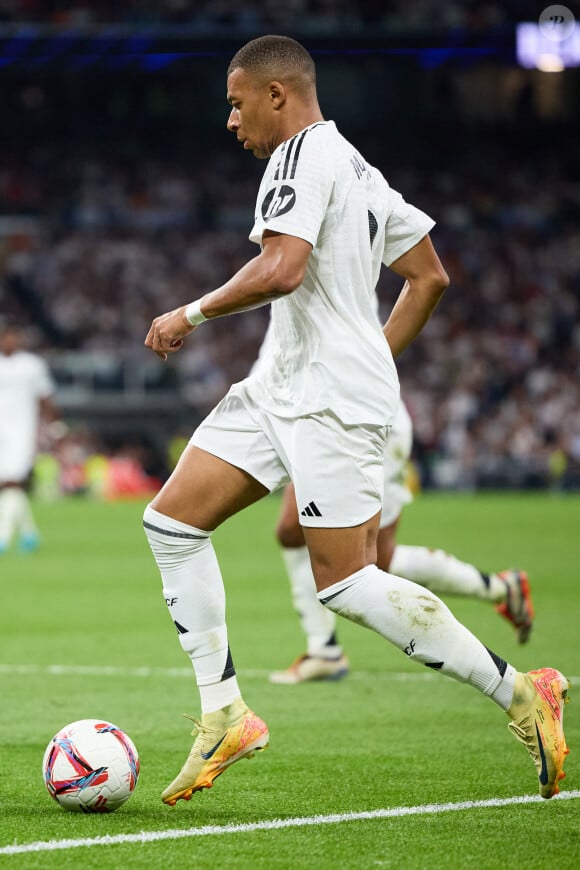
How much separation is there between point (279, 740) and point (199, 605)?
4.86ft

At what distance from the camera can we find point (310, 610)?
25.5 ft

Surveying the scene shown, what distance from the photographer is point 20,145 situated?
4150 centimetres

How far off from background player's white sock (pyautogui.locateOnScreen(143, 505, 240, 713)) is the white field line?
120 inches

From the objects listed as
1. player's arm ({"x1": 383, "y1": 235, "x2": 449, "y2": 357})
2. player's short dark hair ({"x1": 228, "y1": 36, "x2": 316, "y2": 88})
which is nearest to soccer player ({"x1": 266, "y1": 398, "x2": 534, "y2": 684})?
player's arm ({"x1": 383, "y1": 235, "x2": 449, "y2": 357})

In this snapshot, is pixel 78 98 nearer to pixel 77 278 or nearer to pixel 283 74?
pixel 77 278

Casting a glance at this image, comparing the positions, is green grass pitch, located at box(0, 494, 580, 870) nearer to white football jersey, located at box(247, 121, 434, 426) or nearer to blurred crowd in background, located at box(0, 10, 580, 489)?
white football jersey, located at box(247, 121, 434, 426)

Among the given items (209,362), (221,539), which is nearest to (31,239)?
(209,362)

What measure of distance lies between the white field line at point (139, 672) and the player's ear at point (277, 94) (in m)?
4.02

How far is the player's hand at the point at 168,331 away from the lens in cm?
444

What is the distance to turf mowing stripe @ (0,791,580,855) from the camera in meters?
4.14

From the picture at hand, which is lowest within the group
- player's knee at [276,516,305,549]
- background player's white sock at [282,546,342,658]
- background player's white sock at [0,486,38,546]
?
background player's white sock at [0,486,38,546]

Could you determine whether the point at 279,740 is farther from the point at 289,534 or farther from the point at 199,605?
the point at 289,534

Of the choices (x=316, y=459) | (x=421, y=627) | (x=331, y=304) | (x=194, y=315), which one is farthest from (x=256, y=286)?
(x=421, y=627)

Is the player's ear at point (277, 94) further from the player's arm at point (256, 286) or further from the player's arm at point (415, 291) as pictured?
the player's arm at point (415, 291)
